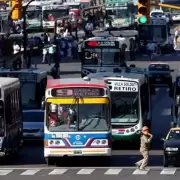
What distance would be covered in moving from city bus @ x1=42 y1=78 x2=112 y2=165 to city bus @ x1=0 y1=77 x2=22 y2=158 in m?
1.21

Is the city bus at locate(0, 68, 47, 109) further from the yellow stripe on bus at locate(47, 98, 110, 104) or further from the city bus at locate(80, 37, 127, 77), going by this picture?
the city bus at locate(80, 37, 127, 77)

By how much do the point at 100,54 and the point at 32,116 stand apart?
58.5 feet

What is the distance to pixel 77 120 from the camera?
99.4 ft

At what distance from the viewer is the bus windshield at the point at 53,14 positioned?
98750 millimetres

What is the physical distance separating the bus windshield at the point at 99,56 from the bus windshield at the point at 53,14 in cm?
4195

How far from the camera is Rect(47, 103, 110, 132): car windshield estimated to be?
3027cm

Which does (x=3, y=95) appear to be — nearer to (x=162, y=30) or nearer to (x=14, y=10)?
(x=14, y=10)

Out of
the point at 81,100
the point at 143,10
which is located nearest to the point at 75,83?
the point at 81,100

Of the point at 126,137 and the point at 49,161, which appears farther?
the point at 126,137

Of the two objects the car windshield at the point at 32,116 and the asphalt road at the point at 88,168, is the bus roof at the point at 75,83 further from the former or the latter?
the car windshield at the point at 32,116

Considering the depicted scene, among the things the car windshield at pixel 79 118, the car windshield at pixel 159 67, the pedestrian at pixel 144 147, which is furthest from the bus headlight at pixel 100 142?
the car windshield at pixel 159 67

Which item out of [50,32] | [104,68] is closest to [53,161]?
[104,68]

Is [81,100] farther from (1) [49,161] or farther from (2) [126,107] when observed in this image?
(2) [126,107]

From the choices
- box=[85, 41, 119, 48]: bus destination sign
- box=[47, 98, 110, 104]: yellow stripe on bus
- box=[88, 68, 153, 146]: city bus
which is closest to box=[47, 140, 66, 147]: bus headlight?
box=[47, 98, 110, 104]: yellow stripe on bus
